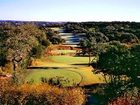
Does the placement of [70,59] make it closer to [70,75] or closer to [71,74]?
[71,74]

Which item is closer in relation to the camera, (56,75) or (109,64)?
(109,64)

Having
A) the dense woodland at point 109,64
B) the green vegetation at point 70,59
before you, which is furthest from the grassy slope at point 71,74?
the green vegetation at point 70,59

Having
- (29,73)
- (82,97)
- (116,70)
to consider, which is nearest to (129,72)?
(116,70)

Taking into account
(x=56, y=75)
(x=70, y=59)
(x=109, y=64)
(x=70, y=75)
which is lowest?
(x=70, y=59)

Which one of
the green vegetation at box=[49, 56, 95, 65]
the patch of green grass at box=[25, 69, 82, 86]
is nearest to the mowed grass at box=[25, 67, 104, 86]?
the patch of green grass at box=[25, 69, 82, 86]

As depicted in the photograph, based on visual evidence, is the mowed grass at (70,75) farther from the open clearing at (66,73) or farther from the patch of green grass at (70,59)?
the patch of green grass at (70,59)

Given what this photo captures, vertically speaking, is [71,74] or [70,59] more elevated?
[71,74]

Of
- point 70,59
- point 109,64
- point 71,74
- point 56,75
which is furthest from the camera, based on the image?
point 70,59

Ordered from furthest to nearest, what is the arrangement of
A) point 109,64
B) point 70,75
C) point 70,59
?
point 70,59 → point 70,75 → point 109,64

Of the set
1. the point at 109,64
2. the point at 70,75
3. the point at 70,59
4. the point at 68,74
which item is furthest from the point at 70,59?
the point at 109,64

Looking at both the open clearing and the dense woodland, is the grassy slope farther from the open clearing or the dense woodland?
the dense woodland

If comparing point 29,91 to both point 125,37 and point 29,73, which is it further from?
point 125,37
